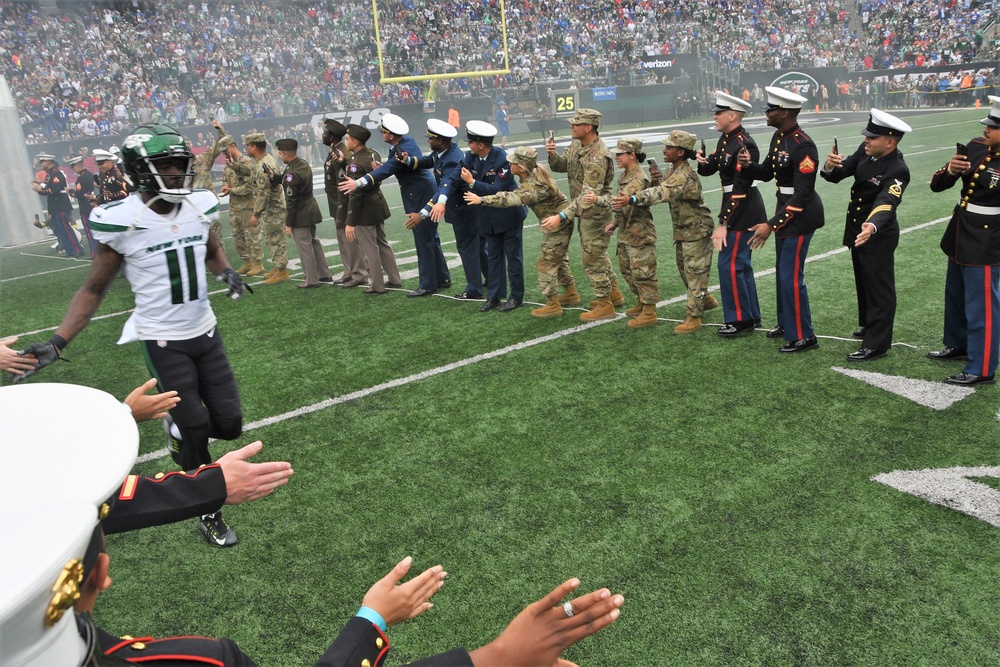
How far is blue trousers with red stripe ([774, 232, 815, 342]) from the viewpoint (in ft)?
22.0

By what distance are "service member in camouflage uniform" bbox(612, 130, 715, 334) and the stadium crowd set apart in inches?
960

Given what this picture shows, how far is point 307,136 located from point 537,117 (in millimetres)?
8816

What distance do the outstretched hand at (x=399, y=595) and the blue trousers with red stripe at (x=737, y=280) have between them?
18.7 ft

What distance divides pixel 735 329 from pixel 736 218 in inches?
39.7

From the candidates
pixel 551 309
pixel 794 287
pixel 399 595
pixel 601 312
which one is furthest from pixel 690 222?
pixel 399 595

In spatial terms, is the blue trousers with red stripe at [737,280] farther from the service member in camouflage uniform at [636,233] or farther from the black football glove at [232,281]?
the black football glove at [232,281]

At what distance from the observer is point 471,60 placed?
3400 cm

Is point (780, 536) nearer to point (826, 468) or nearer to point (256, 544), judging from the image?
point (826, 468)

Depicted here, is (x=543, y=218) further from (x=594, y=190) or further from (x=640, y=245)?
(x=640, y=245)

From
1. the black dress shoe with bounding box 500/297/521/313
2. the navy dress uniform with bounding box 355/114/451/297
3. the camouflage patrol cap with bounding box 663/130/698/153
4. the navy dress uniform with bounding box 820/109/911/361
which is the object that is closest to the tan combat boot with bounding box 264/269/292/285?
the navy dress uniform with bounding box 355/114/451/297

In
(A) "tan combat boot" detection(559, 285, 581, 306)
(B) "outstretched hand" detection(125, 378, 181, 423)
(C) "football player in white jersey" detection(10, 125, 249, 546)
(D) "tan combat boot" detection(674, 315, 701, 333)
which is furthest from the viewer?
(A) "tan combat boot" detection(559, 285, 581, 306)

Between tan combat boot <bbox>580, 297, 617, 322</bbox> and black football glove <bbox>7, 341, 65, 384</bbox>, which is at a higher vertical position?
black football glove <bbox>7, 341, 65, 384</bbox>

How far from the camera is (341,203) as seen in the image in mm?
10594

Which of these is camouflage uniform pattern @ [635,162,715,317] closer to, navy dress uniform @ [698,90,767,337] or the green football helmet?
navy dress uniform @ [698,90,767,337]
